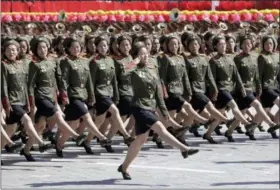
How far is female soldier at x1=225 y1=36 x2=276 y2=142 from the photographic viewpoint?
19.1 m

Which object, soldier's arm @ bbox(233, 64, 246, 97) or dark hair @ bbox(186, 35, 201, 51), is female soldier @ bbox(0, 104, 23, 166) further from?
soldier's arm @ bbox(233, 64, 246, 97)

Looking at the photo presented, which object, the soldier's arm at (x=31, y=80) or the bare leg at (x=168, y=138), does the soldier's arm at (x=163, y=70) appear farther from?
the bare leg at (x=168, y=138)

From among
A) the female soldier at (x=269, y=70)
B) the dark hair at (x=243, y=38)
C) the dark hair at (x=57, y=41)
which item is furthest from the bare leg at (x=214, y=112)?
the dark hair at (x=57, y=41)

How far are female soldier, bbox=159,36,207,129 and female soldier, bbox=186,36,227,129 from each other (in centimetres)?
33

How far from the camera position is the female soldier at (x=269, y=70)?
19.2 metres

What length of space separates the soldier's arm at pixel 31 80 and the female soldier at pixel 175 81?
2.16m

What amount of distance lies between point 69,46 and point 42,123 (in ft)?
3.74

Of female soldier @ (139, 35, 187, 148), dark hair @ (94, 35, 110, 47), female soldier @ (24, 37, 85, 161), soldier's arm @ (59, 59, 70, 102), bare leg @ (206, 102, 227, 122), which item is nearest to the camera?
female soldier @ (139, 35, 187, 148)

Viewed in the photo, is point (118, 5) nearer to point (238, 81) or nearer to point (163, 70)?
point (238, 81)

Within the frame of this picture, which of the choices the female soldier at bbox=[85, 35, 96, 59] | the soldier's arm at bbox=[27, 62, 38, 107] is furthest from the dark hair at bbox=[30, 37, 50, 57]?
the female soldier at bbox=[85, 35, 96, 59]

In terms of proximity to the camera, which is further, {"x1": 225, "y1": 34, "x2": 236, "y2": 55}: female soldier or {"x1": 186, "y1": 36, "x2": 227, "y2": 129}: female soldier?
{"x1": 225, "y1": 34, "x2": 236, "y2": 55}: female soldier

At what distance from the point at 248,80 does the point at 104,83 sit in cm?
289

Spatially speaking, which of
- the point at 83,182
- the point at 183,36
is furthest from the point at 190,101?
the point at 83,182

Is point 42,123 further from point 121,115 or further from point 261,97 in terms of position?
point 261,97
